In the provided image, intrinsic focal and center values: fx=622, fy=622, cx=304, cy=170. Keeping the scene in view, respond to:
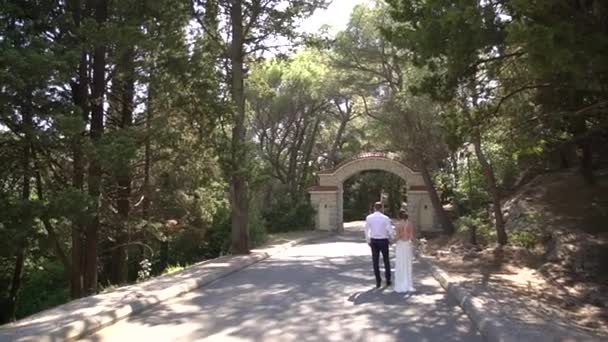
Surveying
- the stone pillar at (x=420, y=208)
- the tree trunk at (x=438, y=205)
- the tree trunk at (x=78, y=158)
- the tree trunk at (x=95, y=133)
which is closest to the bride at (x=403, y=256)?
the tree trunk at (x=78, y=158)

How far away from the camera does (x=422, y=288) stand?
1291 cm

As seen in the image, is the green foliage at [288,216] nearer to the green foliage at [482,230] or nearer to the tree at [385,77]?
the tree at [385,77]

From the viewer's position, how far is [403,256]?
40.4 feet

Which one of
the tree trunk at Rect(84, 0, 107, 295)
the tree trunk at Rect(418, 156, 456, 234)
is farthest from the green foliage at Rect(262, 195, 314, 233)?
the tree trunk at Rect(84, 0, 107, 295)

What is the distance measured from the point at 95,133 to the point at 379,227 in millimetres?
7298

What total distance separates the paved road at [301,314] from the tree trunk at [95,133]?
3763mm

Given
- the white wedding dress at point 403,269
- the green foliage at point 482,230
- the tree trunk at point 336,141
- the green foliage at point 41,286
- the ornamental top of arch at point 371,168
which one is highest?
the tree trunk at point 336,141

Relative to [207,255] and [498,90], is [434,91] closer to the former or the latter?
[498,90]

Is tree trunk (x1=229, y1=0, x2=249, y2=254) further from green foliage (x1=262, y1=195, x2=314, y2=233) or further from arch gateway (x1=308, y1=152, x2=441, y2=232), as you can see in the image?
green foliage (x1=262, y1=195, x2=314, y2=233)

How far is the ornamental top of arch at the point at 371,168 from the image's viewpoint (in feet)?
124

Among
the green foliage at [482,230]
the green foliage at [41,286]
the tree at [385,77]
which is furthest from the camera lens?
the tree at [385,77]

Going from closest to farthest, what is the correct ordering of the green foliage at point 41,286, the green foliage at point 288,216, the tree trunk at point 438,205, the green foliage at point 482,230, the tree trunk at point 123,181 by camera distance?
1. the tree trunk at point 123,181
2. the green foliage at point 482,230
3. the green foliage at point 41,286
4. the tree trunk at point 438,205
5. the green foliage at point 288,216

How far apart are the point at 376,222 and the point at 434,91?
10.1 feet

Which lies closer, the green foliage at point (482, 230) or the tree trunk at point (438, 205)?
the green foliage at point (482, 230)
